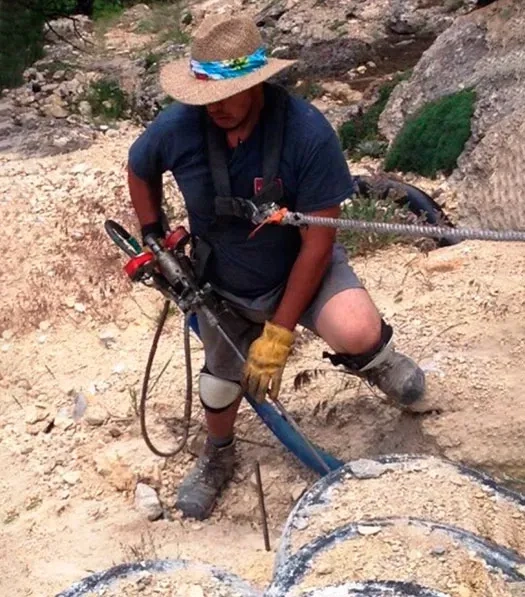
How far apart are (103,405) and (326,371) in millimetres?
961

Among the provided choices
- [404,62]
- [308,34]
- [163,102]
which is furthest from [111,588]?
[308,34]

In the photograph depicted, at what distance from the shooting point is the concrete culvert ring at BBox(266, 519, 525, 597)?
Answer: 237 cm

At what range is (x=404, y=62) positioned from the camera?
35.9 ft

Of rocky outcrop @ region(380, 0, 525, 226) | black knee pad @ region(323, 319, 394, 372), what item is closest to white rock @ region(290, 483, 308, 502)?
black knee pad @ region(323, 319, 394, 372)

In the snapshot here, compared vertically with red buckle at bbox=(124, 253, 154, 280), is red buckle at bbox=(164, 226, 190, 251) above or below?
above

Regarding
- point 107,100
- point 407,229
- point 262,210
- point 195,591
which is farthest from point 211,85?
point 107,100

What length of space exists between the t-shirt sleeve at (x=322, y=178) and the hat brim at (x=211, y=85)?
26 cm

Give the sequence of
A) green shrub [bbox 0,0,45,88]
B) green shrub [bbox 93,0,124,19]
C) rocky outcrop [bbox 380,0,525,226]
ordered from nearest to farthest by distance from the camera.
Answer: rocky outcrop [bbox 380,0,525,226], green shrub [bbox 0,0,45,88], green shrub [bbox 93,0,124,19]

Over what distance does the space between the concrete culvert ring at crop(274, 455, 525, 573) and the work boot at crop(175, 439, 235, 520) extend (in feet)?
2.78

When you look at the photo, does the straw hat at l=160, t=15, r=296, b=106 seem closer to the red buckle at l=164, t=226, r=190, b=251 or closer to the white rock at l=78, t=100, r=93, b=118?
the red buckle at l=164, t=226, r=190, b=251

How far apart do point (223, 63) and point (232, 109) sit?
138mm

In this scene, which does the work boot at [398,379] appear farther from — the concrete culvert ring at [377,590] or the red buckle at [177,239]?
the concrete culvert ring at [377,590]

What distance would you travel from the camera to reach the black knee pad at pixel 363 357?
3287 millimetres

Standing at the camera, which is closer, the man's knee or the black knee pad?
the black knee pad
